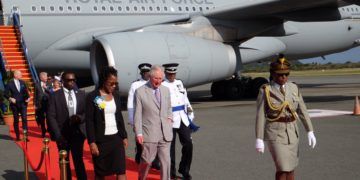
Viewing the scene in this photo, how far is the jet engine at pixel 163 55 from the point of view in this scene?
13.6m

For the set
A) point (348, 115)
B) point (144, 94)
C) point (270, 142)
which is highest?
point (144, 94)

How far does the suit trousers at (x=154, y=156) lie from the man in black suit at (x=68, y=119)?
0.87m

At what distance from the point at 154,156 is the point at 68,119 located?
122cm

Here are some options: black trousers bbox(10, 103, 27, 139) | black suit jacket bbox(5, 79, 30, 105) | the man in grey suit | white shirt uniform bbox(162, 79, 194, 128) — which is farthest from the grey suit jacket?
black suit jacket bbox(5, 79, 30, 105)

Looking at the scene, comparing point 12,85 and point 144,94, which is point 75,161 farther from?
point 12,85

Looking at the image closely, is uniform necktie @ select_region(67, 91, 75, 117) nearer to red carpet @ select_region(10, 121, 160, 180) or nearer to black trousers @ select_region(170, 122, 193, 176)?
red carpet @ select_region(10, 121, 160, 180)

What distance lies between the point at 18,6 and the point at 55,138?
33.3 ft

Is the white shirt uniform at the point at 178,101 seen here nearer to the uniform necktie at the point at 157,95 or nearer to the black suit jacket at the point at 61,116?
the uniform necktie at the point at 157,95

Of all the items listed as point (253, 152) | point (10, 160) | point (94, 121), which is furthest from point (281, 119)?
point (10, 160)

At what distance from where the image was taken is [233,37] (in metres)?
16.8

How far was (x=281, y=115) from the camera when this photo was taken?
5.54 m

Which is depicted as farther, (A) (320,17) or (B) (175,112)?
(A) (320,17)

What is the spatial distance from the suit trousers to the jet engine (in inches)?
296

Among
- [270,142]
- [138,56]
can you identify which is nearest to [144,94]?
[270,142]
